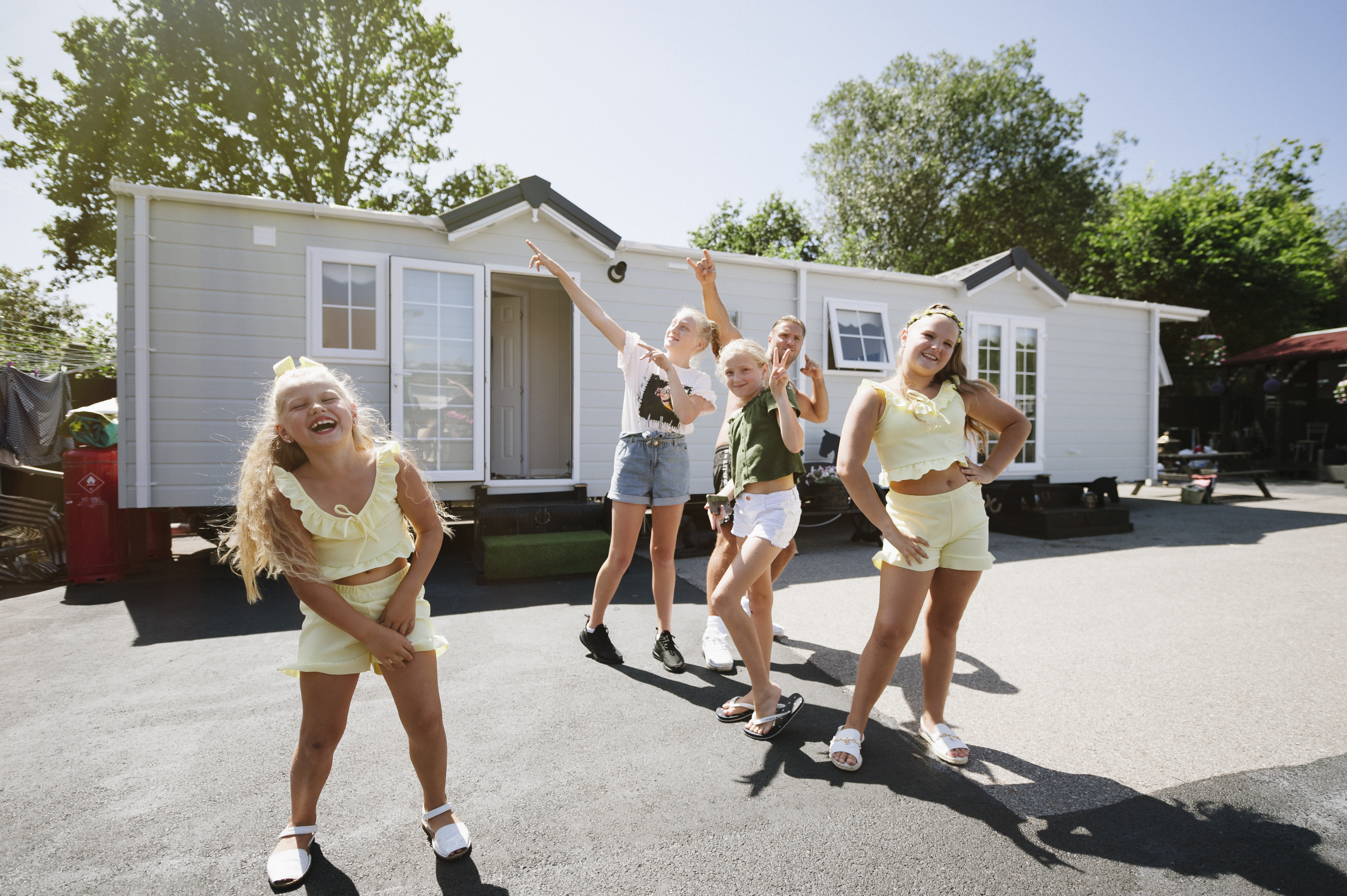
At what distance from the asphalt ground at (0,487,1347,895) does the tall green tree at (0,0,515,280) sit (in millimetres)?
14276

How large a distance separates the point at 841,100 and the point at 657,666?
23.2 m

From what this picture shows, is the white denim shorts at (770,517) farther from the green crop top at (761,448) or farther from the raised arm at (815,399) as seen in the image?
the raised arm at (815,399)

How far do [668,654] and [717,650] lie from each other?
240mm

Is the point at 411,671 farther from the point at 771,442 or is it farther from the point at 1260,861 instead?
the point at 1260,861

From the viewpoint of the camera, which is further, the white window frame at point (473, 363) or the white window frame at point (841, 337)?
the white window frame at point (841, 337)

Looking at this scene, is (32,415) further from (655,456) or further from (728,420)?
(728,420)

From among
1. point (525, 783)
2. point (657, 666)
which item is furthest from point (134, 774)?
point (657, 666)

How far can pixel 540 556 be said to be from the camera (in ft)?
17.4

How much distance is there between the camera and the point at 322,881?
170cm

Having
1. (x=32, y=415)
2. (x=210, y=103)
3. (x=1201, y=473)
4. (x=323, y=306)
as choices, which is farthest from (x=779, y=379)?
(x=210, y=103)

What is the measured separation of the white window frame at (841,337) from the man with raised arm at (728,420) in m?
4.62

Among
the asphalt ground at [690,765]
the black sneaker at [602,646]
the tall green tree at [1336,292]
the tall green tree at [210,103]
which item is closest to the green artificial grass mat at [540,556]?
the asphalt ground at [690,765]

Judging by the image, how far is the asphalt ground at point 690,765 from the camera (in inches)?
69.0

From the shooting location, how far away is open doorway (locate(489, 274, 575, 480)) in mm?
8305
